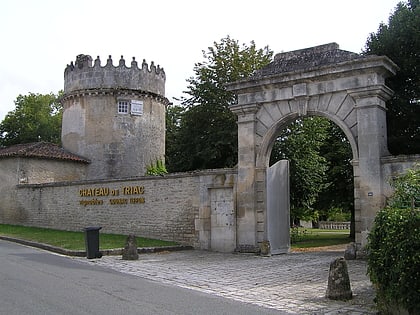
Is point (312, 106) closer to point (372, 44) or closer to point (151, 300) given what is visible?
point (372, 44)

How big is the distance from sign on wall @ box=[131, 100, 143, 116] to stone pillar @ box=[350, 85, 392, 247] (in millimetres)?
18921

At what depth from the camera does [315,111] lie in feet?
52.4

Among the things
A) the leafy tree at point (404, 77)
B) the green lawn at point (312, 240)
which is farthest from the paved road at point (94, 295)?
the green lawn at point (312, 240)

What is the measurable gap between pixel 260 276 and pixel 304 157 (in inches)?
534

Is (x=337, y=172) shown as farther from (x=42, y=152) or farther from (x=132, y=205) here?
(x=42, y=152)

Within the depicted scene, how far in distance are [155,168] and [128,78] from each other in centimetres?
602

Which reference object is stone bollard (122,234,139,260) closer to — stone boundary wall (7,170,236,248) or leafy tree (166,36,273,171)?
stone boundary wall (7,170,236,248)

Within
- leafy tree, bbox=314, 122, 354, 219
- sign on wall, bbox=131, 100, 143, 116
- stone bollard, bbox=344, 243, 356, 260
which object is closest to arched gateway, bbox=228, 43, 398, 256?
stone bollard, bbox=344, 243, 356, 260

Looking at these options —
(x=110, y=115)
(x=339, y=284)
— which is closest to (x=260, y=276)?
(x=339, y=284)

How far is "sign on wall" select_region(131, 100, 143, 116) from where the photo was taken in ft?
103

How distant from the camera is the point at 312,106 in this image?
16.1 m

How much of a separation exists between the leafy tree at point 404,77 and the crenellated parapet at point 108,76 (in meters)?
16.9

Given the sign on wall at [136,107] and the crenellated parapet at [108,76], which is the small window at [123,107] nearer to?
the sign on wall at [136,107]

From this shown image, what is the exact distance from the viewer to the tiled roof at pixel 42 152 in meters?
27.3
